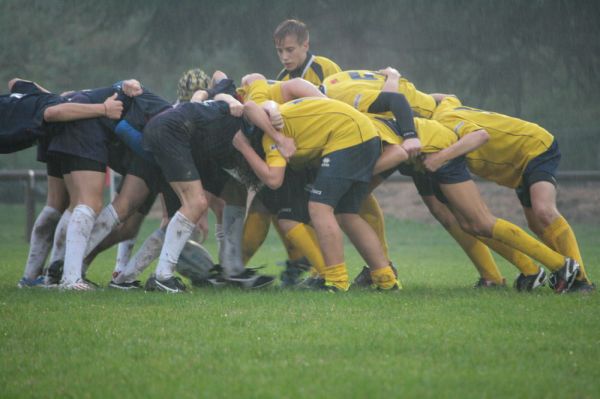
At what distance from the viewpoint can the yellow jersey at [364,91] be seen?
7.81 meters

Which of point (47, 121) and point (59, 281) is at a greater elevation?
point (47, 121)

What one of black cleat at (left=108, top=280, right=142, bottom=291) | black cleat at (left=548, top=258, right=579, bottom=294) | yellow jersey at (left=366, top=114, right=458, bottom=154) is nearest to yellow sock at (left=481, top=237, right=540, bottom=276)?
black cleat at (left=548, top=258, right=579, bottom=294)

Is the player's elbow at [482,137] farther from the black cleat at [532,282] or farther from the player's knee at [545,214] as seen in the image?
the black cleat at [532,282]

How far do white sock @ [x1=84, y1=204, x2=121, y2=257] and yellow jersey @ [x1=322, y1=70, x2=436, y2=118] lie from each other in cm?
200

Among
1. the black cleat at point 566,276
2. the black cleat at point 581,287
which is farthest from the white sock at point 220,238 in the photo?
the black cleat at point 581,287

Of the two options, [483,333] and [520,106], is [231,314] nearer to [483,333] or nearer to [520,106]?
[483,333]

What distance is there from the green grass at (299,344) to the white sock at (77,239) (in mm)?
283

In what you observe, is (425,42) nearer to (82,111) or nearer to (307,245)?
(307,245)

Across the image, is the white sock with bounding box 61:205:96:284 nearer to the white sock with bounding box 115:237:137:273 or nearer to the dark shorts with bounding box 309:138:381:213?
the white sock with bounding box 115:237:137:273

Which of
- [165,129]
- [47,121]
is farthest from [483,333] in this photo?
[47,121]

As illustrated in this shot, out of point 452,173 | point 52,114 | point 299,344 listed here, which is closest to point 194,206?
point 52,114

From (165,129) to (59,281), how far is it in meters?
1.77

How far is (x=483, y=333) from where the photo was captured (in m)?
5.42

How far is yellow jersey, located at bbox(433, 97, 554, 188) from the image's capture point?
7.62m
